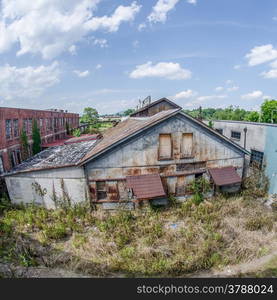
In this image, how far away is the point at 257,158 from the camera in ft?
49.3

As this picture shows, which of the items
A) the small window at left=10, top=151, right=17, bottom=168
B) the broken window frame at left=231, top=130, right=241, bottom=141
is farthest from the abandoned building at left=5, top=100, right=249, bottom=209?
the small window at left=10, top=151, right=17, bottom=168

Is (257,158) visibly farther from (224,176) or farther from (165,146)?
(165,146)

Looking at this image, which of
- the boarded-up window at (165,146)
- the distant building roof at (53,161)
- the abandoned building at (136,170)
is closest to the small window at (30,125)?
the distant building roof at (53,161)

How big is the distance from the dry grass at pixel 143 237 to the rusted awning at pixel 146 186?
4.29 ft

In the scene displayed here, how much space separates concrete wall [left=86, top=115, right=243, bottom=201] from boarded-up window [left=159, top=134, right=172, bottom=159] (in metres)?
0.26

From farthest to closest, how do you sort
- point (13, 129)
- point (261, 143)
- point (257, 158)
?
point (13, 129)
point (257, 158)
point (261, 143)

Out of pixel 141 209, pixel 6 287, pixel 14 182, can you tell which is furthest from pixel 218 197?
pixel 14 182

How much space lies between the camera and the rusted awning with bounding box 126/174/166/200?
11.0 metres

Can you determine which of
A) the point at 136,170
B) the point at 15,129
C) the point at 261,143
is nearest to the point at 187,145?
the point at 136,170

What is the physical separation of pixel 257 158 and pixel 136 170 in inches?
395

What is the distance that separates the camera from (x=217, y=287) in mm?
5445

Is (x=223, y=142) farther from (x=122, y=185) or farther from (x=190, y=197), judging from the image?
(x=122, y=185)

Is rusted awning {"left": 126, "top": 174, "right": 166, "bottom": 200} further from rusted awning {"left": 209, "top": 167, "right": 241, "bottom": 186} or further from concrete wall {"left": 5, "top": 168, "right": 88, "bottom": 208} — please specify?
rusted awning {"left": 209, "top": 167, "right": 241, "bottom": 186}

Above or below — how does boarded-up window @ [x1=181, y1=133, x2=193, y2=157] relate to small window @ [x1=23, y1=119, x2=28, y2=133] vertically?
below
